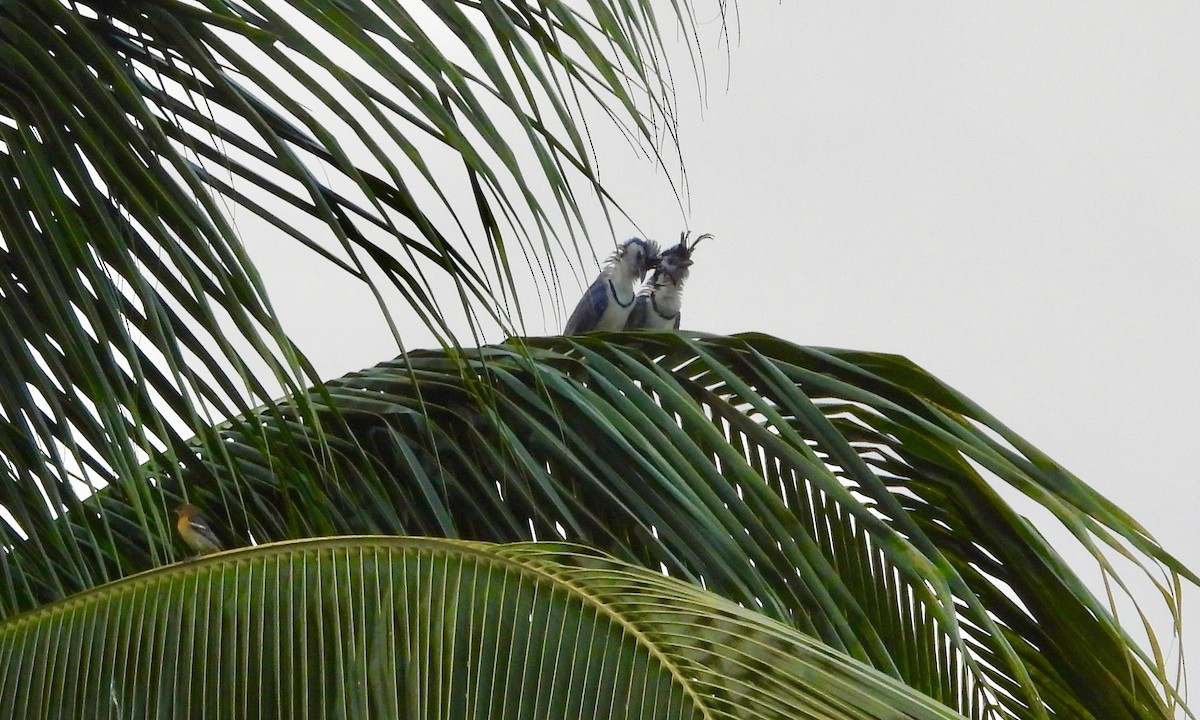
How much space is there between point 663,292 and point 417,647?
250 centimetres

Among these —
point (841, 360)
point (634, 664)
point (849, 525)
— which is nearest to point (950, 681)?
point (849, 525)

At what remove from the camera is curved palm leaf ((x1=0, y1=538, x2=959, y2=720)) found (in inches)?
31.5

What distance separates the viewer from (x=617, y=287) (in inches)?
131

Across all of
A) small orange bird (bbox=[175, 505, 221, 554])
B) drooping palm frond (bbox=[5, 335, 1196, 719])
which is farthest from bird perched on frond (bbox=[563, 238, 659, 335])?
small orange bird (bbox=[175, 505, 221, 554])

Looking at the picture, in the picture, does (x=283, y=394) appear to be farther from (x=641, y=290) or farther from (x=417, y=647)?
(x=641, y=290)

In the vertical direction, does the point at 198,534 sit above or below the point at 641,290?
below

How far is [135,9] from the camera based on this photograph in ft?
2.91

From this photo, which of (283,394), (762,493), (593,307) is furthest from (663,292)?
(283,394)

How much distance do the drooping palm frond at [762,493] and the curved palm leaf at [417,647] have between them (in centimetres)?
40

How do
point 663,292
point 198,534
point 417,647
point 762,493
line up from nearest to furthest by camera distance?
1. point 417,647
2. point 762,493
3. point 198,534
4. point 663,292

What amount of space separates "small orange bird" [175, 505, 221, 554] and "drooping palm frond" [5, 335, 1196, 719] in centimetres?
3

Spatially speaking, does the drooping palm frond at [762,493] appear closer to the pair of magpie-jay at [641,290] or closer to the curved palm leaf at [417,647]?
the curved palm leaf at [417,647]

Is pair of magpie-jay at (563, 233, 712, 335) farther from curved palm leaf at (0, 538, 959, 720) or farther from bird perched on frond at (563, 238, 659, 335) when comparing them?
curved palm leaf at (0, 538, 959, 720)

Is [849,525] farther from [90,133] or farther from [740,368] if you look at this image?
[90,133]
